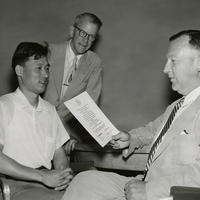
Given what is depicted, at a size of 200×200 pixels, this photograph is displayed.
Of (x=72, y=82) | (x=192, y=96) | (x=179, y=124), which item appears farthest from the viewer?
(x=72, y=82)

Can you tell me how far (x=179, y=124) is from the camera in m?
2.49

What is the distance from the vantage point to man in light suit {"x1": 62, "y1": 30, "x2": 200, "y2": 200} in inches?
89.0

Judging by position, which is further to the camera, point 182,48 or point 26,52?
point 26,52

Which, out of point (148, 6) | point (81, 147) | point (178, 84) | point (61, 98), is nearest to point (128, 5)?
point (148, 6)

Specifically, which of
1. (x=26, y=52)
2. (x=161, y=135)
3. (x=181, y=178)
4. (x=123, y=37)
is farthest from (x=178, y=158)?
(x=123, y=37)

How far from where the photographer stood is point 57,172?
2869 mm

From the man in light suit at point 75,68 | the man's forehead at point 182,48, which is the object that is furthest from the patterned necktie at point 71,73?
the man's forehead at point 182,48

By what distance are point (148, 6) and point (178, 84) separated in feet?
8.46

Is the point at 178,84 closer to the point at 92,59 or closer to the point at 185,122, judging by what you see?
the point at 185,122

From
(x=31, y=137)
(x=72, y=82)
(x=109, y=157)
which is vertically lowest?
(x=109, y=157)

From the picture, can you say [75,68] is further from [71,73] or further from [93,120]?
[93,120]

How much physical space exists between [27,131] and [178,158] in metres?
1.11

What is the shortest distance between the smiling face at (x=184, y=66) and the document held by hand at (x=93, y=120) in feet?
1.63

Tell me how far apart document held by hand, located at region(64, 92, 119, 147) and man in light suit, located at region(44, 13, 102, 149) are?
1.17 m
